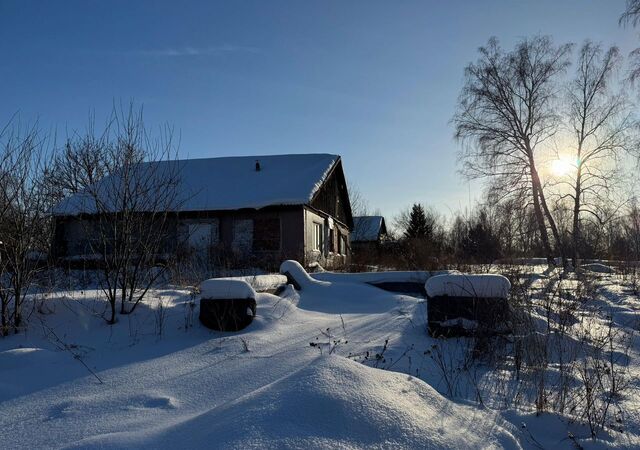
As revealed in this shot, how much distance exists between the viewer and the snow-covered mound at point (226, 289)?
5.48 meters

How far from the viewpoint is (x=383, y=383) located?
2945 millimetres

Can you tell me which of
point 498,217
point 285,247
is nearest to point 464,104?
point 498,217

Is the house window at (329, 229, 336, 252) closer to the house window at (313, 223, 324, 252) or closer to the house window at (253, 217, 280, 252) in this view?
the house window at (313, 223, 324, 252)

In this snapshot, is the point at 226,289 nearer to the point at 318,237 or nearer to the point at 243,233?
the point at 243,233

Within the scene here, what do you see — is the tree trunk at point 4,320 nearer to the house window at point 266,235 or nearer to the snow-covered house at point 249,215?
the snow-covered house at point 249,215

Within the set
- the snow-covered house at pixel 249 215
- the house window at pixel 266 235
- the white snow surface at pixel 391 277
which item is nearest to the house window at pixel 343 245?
the snow-covered house at pixel 249 215

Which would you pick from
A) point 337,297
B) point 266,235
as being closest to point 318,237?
point 266,235

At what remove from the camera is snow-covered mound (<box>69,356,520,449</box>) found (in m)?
2.29

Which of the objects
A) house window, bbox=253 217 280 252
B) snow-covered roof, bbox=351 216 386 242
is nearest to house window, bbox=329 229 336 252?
house window, bbox=253 217 280 252

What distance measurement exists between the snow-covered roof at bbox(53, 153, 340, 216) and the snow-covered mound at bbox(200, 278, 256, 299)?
35.3 feet

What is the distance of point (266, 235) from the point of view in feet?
59.1

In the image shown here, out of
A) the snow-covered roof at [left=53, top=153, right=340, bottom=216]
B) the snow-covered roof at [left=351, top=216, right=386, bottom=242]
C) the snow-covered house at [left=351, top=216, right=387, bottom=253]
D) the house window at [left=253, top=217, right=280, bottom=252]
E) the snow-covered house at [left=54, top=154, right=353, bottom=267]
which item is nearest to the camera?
the snow-covered house at [left=54, top=154, right=353, bottom=267]

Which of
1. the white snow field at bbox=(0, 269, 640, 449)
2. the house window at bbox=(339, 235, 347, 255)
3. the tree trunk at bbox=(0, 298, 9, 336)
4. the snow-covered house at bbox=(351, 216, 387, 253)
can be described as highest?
the snow-covered house at bbox=(351, 216, 387, 253)

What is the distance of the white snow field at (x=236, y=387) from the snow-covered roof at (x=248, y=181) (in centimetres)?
1092
